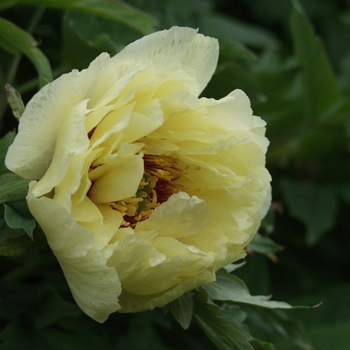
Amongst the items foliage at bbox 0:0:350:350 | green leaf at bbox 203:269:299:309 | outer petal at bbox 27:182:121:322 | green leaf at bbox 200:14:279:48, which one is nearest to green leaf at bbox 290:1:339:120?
foliage at bbox 0:0:350:350

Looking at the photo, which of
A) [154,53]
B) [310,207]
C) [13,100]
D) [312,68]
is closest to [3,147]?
[13,100]

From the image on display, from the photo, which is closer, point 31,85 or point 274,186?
point 31,85

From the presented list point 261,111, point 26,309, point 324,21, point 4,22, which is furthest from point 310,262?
point 4,22

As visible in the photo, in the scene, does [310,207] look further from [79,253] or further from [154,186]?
[79,253]

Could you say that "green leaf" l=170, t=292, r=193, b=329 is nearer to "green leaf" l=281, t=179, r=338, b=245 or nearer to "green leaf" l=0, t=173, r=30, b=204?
"green leaf" l=0, t=173, r=30, b=204

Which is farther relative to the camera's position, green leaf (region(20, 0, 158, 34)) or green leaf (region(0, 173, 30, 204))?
green leaf (region(20, 0, 158, 34))

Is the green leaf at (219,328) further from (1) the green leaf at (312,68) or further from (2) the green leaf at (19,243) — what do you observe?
(1) the green leaf at (312,68)

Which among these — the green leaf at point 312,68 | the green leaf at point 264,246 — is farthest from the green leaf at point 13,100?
the green leaf at point 312,68
